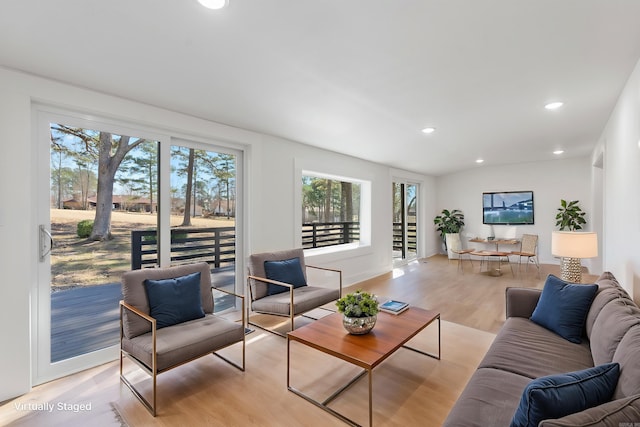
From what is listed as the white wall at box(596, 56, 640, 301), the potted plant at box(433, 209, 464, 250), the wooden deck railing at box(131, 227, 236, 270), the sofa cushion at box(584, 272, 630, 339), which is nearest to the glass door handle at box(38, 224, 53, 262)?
the wooden deck railing at box(131, 227, 236, 270)

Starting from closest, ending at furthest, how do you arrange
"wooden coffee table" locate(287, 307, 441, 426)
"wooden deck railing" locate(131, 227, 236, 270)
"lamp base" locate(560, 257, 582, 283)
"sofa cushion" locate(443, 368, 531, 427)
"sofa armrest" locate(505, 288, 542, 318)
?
"sofa cushion" locate(443, 368, 531, 427) < "wooden coffee table" locate(287, 307, 441, 426) < "sofa armrest" locate(505, 288, 542, 318) < "wooden deck railing" locate(131, 227, 236, 270) < "lamp base" locate(560, 257, 582, 283)

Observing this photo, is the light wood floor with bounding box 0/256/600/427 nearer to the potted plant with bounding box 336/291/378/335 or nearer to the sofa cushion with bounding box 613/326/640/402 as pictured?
the potted plant with bounding box 336/291/378/335

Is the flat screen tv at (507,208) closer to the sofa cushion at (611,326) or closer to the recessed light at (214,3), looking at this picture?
the sofa cushion at (611,326)

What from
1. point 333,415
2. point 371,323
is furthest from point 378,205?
point 333,415

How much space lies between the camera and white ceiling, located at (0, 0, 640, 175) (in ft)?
5.35

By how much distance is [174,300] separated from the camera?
2.45 metres

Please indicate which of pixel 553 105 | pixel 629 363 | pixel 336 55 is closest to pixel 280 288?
pixel 336 55

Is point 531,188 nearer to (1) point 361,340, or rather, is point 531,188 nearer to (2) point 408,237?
(2) point 408,237

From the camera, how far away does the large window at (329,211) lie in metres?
5.05

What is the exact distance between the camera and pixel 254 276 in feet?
11.1

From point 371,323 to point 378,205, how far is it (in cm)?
396

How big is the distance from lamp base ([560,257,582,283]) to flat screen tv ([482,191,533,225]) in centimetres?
423

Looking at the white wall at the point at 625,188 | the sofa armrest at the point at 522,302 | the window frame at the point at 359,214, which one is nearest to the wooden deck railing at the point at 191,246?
the window frame at the point at 359,214

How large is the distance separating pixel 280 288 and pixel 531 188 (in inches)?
258
